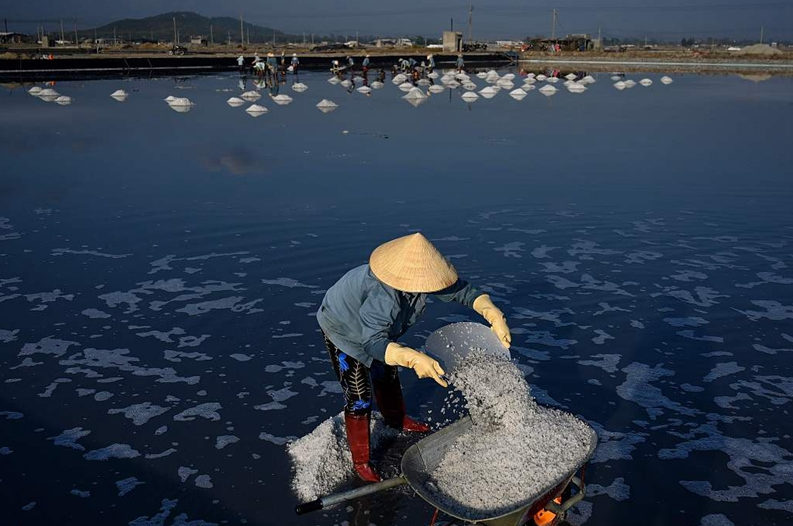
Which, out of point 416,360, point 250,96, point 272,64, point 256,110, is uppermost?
point 272,64

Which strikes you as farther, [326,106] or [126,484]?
[326,106]

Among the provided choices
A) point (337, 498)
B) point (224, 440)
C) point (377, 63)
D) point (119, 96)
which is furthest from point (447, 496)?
point (377, 63)

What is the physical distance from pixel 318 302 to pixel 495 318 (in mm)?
3799

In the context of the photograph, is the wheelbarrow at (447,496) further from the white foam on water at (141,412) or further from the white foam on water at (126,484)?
the white foam on water at (141,412)

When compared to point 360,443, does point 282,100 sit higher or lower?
higher

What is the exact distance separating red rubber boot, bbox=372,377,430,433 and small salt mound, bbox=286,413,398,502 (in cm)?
10

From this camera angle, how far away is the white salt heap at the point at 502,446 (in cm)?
425

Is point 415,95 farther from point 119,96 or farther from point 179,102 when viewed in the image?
point 119,96

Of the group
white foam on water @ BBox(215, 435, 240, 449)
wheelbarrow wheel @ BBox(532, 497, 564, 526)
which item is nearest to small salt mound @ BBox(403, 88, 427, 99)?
white foam on water @ BBox(215, 435, 240, 449)

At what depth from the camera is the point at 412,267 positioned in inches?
171

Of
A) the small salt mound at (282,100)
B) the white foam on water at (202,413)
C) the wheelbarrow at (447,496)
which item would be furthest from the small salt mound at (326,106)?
the wheelbarrow at (447,496)

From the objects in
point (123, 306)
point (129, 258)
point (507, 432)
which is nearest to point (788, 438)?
point (507, 432)

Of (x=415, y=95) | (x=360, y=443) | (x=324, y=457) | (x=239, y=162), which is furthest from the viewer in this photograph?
(x=415, y=95)

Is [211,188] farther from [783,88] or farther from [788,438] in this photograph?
[783,88]
